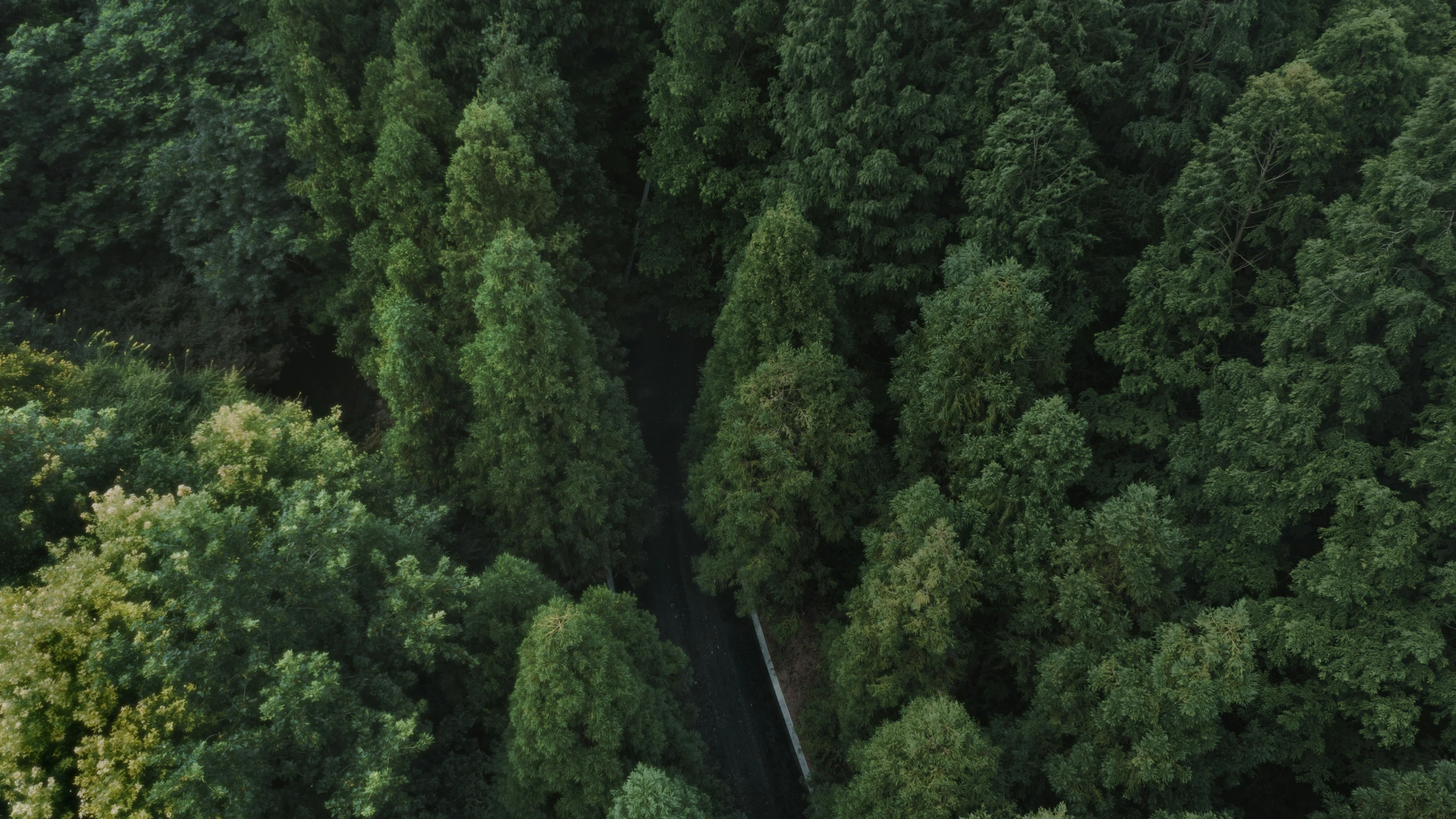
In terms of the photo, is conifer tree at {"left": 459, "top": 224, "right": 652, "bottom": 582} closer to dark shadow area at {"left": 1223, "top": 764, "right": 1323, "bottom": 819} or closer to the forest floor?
the forest floor

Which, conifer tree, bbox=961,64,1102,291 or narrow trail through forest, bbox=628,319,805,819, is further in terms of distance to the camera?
narrow trail through forest, bbox=628,319,805,819


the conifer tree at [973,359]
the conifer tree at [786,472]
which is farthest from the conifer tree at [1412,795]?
the conifer tree at [786,472]

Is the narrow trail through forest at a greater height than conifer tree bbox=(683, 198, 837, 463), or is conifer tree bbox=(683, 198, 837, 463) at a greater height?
conifer tree bbox=(683, 198, 837, 463)

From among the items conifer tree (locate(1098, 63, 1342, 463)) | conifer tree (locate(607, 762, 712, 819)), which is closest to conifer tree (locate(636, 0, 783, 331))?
conifer tree (locate(1098, 63, 1342, 463))

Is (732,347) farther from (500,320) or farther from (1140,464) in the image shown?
(1140,464)

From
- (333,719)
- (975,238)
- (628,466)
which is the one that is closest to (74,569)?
(333,719)

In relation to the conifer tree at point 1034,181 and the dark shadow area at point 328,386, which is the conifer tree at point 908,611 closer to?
the conifer tree at point 1034,181
